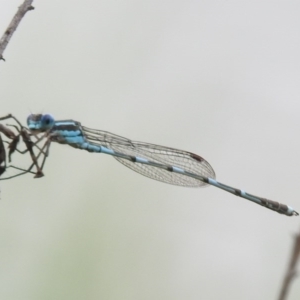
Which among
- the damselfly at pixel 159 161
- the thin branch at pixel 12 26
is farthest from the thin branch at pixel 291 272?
the damselfly at pixel 159 161

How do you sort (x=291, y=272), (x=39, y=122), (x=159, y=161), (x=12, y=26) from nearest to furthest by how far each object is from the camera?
(x=291, y=272) → (x=12, y=26) → (x=39, y=122) → (x=159, y=161)

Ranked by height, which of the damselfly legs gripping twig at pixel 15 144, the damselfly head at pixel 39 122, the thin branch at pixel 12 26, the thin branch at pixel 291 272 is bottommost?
the thin branch at pixel 291 272

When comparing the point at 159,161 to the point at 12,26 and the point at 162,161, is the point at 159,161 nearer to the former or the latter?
the point at 162,161

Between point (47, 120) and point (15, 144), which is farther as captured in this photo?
point (47, 120)

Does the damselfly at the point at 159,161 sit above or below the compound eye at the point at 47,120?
above

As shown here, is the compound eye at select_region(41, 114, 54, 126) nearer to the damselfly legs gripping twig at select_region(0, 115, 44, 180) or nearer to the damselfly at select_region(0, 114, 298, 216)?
the damselfly legs gripping twig at select_region(0, 115, 44, 180)

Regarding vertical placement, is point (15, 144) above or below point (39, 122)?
below

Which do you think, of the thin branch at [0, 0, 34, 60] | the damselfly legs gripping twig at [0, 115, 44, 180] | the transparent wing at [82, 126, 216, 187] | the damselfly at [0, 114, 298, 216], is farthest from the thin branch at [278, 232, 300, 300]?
the transparent wing at [82, 126, 216, 187]

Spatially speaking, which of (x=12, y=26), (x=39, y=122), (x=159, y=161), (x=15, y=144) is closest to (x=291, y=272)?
(x=12, y=26)

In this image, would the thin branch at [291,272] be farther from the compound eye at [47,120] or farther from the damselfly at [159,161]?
the damselfly at [159,161]
